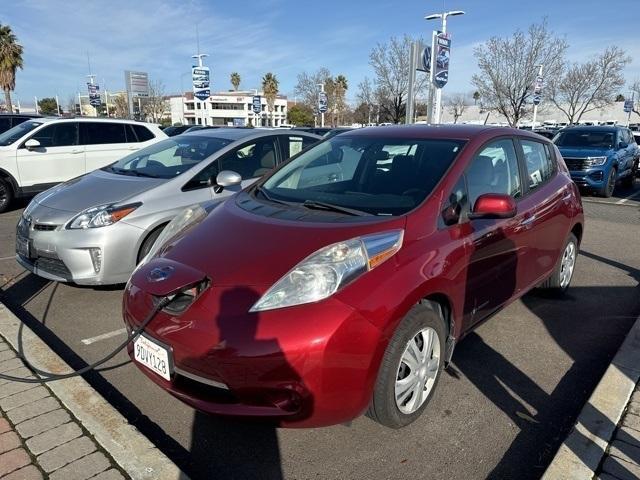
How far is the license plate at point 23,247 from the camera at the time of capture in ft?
14.8

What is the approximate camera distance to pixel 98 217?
4.30 metres

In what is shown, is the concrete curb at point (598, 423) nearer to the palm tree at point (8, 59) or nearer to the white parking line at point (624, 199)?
the white parking line at point (624, 199)

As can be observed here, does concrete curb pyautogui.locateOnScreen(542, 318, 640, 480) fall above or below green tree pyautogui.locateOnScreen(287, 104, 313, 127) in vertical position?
below

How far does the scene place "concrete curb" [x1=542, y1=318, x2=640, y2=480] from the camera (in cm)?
230

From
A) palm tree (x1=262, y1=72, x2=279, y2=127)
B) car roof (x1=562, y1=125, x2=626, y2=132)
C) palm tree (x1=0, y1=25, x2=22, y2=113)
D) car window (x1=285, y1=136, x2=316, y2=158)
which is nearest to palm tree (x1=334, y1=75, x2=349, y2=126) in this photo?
palm tree (x1=262, y1=72, x2=279, y2=127)

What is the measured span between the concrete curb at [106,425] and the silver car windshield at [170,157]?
2.26m

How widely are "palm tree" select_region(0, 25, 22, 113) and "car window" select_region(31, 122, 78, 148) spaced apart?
123 ft

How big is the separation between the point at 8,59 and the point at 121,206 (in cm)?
4588

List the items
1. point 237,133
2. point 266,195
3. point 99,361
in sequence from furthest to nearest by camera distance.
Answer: point 237,133 < point 266,195 < point 99,361

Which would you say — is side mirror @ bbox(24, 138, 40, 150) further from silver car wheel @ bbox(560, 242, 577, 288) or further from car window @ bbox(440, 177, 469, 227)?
silver car wheel @ bbox(560, 242, 577, 288)

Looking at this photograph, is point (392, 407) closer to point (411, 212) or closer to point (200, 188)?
point (411, 212)

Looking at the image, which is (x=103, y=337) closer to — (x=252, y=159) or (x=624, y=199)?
(x=252, y=159)

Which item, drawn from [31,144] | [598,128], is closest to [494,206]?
[31,144]

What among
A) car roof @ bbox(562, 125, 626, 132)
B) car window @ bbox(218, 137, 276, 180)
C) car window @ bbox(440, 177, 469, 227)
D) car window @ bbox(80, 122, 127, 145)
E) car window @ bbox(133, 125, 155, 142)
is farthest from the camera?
car roof @ bbox(562, 125, 626, 132)
